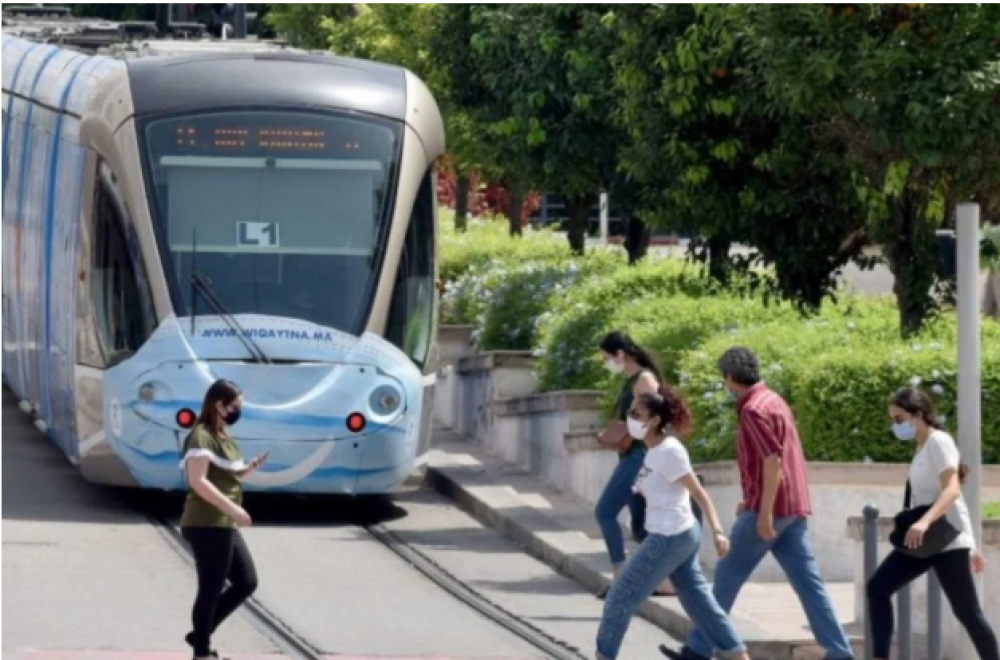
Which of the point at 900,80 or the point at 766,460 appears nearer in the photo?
the point at 766,460

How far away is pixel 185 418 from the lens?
18.5m

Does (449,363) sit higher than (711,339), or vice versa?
(711,339)

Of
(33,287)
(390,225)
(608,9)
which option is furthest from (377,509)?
(608,9)

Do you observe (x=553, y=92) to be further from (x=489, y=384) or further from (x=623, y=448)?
(x=623, y=448)

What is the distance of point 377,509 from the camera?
20.6 m

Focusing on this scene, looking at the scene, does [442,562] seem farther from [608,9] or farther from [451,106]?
[451,106]

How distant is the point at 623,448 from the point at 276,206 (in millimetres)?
4271

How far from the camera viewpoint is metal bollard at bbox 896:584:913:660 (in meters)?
13.1

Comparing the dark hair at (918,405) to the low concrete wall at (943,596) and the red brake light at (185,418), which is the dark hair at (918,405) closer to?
the low concrete wall at (943,596)

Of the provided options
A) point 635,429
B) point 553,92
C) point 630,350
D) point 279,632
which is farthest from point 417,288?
point 553,92

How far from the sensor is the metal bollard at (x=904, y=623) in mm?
13102

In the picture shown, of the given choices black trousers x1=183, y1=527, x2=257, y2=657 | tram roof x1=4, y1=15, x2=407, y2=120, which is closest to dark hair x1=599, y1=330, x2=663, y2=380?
black trousers x1=183, y1=527, x2=257, y2=657

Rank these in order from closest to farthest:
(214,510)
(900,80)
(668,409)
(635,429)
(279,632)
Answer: (668,409) < (214,510) < (279,632) < (635,429) < (900,80)

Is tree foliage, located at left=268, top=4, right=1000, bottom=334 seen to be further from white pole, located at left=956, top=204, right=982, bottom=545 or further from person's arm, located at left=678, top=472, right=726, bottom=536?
person's arm, located at left=678, top=472, right=726, bottom=536
